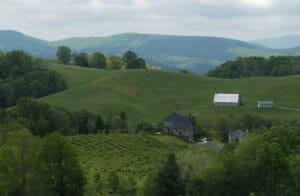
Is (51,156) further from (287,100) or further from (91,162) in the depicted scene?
(287,100)

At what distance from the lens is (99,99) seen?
109312 mm

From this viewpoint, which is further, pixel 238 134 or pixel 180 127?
pixel 180 127

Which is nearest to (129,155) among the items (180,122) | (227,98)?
(180,122)

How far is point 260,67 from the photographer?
16938 cm

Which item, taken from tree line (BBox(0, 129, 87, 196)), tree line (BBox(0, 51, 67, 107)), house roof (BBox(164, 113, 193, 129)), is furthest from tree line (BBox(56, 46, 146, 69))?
tree line (BBox(0, 129, 87, 196))

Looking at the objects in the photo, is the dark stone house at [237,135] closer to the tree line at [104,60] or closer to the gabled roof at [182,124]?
the gabled roof at [182,124]

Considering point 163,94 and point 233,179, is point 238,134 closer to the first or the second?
point 163,94

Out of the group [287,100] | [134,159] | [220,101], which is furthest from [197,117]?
[134,159]

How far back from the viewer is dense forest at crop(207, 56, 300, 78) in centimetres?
15662

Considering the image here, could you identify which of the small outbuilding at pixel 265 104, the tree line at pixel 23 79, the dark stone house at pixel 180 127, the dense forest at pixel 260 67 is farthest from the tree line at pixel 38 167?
the dense forest at pixel 260 67

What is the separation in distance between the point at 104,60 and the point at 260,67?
74815 mm

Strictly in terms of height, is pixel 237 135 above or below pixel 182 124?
below

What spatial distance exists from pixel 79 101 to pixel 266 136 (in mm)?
76306

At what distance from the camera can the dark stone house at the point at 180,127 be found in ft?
258
